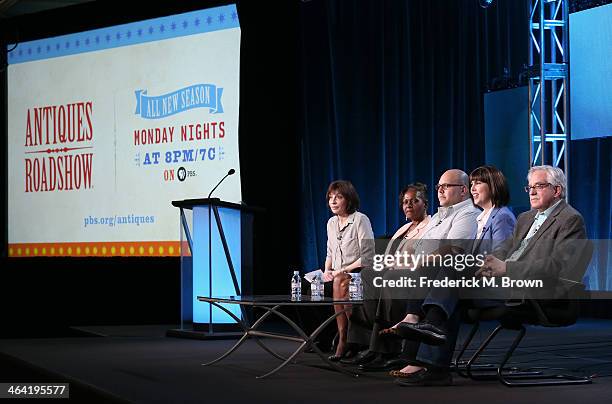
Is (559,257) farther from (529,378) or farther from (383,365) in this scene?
(383,365)

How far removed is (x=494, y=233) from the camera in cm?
450

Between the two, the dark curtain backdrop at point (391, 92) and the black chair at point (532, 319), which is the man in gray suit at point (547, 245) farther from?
the dark curtain backdrop at point (391, 92)

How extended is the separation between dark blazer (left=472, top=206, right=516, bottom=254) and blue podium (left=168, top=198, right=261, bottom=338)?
271cm

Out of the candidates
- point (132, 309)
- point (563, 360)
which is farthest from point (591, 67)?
point (132, 309)

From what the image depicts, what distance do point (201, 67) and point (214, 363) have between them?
380 cm

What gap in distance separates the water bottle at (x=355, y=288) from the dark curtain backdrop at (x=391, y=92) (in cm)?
379

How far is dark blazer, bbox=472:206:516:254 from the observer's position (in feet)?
14.8

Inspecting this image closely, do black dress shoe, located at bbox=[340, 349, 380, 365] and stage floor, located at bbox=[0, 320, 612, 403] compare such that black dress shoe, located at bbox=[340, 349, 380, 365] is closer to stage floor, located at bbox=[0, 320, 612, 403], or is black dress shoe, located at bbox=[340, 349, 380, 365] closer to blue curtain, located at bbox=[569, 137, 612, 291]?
stage floor, located at bbox=[0, 320, 612, 403]

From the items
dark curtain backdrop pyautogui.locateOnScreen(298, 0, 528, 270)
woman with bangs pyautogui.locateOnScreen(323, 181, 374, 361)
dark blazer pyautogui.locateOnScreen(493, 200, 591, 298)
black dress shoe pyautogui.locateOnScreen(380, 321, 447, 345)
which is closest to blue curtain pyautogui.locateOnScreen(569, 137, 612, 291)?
dark curtain backdrop pyautogui.locateOnScreen(298, 0, 528, 270)

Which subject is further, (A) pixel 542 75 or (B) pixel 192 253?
(B) pixel 192 253

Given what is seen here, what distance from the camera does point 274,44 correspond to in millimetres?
9000

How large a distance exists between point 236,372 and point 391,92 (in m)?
4.44

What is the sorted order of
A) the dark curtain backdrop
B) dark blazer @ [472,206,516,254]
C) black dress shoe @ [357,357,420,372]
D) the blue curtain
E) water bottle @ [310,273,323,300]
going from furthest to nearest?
the dark curtain backdrop → the blue curtain → water bottle @ [310,273,323,300] → black dress shoe @ [357,357,420,372] → dark blazer @ [472,206,516,254]

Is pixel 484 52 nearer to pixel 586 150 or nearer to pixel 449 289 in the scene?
pixel 586 150
